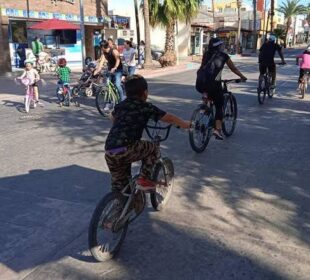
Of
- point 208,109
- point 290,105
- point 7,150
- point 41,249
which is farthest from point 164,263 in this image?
point 290,105

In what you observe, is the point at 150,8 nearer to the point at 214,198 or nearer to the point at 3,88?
the point at 3,88

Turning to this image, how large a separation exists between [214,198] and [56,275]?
223 cm

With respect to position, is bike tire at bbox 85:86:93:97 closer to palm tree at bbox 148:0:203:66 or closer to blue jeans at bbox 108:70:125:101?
blue jeans at bbox 108:70:125:101

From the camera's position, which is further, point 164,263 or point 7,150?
point 7,150

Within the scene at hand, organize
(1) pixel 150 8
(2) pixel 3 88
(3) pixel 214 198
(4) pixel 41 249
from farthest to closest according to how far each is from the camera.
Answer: (1) pixel 150 8 → (2) pixel 3 88 → (3) pixel 214 198 → (4) pixel 41 249

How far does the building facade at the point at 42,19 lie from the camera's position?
69.8ft

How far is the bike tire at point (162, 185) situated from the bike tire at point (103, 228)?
69 cm

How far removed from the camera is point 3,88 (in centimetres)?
1641

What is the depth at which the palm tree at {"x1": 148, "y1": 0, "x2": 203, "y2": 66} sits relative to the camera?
26.7 m

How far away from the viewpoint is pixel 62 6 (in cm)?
2581

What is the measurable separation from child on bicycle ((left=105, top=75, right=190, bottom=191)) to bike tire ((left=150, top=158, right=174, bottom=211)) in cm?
45

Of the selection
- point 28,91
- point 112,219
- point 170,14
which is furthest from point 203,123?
point 170,14

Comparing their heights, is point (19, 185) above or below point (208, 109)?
below

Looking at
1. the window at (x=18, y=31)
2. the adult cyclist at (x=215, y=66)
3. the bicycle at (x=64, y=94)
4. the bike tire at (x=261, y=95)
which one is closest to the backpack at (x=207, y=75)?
the adult cyclist at (x=215, y=66)
